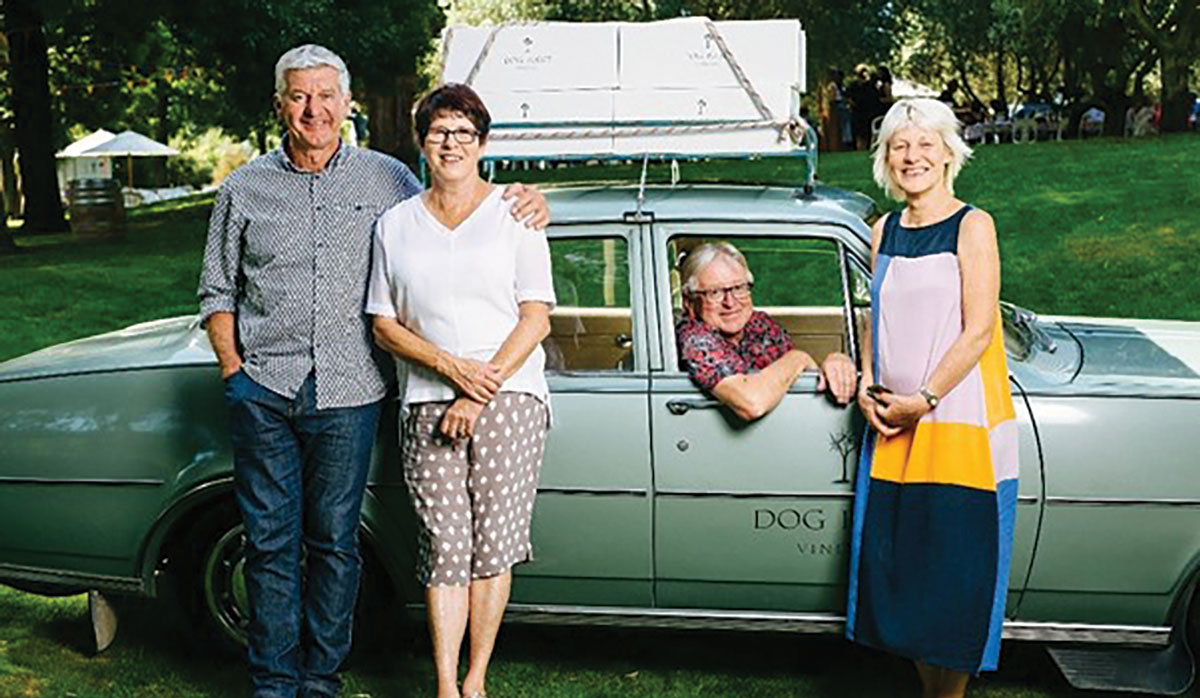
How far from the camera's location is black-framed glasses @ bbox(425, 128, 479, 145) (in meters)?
3.90

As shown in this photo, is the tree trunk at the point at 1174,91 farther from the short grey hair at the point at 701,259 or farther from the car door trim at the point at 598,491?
the car door trim at the point at 598,491

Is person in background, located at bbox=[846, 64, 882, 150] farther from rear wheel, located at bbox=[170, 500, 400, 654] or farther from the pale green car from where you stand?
rear wheel, located at bbox=[170, 500, 400, 654]

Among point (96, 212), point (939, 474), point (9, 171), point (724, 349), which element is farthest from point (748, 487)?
point (9, 171)

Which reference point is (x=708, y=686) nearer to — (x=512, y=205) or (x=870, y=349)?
(x=870, y=349)

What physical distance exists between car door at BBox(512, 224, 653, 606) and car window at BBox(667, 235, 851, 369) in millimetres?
287

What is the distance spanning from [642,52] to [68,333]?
935 cm

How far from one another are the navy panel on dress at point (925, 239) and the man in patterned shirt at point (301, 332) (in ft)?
3.33

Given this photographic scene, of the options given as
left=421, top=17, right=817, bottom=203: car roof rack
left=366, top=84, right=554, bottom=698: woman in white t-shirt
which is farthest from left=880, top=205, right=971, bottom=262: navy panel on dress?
left=366, top=84, right=554, bottom=698: woman in white t-shirt

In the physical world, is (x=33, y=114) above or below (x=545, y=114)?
above

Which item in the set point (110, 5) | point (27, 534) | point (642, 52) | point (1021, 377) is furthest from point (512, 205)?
point (110, 5)

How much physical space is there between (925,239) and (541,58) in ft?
5.65

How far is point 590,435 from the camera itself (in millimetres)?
4457

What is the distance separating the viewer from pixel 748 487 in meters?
4.39

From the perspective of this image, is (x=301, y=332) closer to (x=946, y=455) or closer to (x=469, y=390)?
(x=469, y=390)
